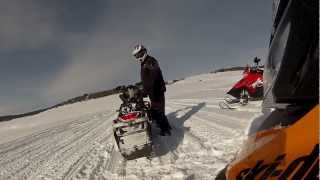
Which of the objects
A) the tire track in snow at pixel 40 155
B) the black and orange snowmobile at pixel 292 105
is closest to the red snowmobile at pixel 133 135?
the tire track in snow at pixel 40 155

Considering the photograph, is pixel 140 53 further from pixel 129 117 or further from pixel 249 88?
pixel 249 88

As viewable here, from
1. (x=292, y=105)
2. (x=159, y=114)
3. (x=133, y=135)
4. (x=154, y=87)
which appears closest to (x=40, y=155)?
(x=159, y=114)

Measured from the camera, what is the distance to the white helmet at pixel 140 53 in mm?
8367

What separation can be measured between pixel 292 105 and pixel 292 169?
69cm

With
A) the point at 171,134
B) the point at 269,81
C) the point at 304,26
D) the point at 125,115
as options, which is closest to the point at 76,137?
the point at 171,134

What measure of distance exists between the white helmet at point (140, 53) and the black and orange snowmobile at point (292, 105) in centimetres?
573

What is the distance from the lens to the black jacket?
28.5 feet

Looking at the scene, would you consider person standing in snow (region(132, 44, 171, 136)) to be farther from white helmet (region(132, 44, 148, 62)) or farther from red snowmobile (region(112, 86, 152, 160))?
red snowmobile (region(112, 86, 152, 160))

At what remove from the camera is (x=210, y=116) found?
426 inches

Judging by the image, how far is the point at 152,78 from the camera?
8.73m

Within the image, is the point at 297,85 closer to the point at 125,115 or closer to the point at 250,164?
the point at 250,164

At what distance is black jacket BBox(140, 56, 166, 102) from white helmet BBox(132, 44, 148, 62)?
113 millimetres

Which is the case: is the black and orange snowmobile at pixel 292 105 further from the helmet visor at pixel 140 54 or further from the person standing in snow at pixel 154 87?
the person standing in snow at pixel 154 87

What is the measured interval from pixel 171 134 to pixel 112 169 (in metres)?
2.35
